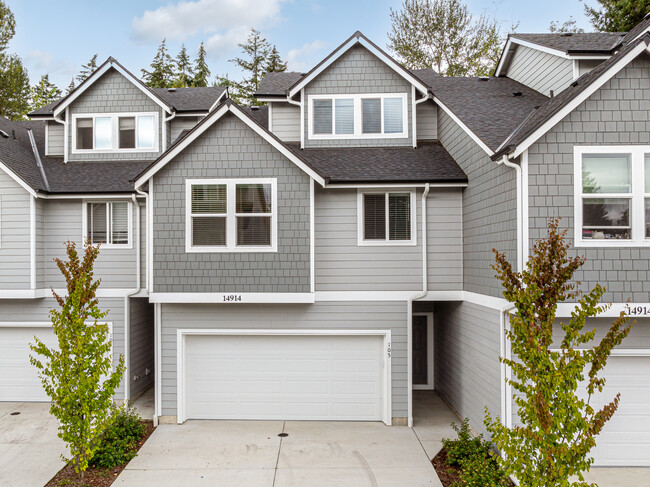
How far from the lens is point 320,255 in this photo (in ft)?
33.2

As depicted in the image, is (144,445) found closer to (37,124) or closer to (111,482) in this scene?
(111,482)

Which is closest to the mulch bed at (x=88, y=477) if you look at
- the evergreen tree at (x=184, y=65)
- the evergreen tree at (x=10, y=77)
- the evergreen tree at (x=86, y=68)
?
the evergreen tree at (x=10, y=77)

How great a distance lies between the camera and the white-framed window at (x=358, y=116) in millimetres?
11570

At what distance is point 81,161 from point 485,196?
10558 mm

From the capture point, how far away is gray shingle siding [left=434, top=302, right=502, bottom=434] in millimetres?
8296

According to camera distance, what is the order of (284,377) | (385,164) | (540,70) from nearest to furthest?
(284,377), (385,164), (540,70)

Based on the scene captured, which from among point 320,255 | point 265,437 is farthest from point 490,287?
point 265,437

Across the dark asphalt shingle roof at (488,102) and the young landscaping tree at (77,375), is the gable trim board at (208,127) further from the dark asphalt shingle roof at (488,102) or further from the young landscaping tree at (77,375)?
the dark asphalt shingle roof at (488,102)

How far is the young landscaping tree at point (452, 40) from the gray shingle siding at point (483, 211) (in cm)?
1467

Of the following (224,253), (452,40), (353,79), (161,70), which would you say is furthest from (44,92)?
(224,253)

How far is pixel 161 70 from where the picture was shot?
31625 mm

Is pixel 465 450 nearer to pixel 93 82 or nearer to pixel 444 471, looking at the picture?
pixel 444 471

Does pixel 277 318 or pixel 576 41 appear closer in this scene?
pixel 277 318

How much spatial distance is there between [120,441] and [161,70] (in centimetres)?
2886
